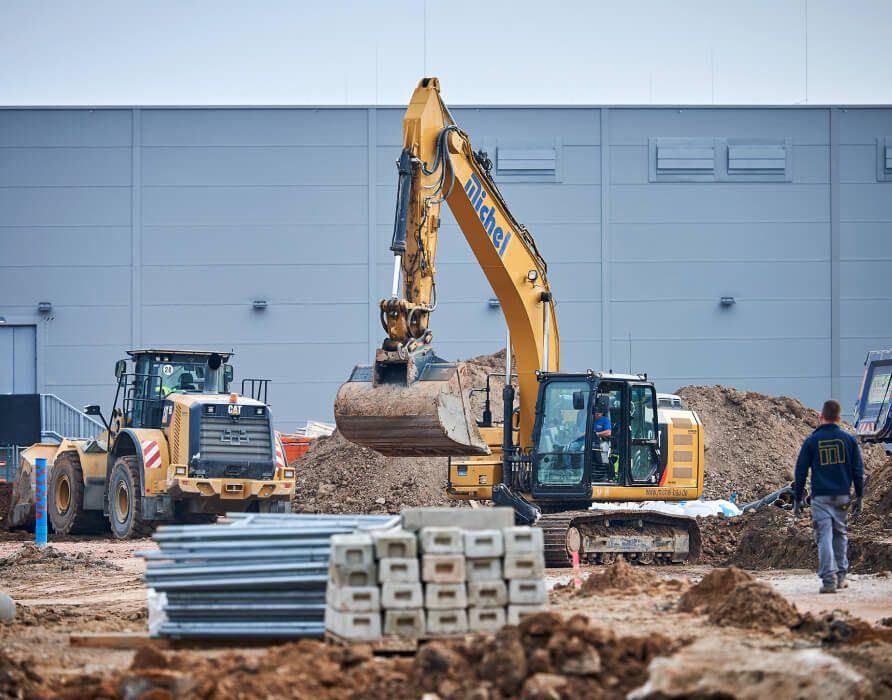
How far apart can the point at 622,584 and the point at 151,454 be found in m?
11.0

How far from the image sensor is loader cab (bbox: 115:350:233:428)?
22828mm

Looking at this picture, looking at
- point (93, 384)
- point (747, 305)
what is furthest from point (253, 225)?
point (747, 305)

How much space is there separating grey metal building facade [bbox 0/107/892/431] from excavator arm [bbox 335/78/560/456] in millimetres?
19744

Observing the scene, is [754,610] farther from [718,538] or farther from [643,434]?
[718,538]

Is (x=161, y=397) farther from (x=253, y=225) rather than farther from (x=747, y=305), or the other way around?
(x=747, y=305)

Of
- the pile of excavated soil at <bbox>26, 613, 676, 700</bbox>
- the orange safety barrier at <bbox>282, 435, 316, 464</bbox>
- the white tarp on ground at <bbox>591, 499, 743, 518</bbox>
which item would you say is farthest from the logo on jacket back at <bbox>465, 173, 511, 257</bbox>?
the orange safety barrier at <bbox>282, 435, 316, 464</bbox>

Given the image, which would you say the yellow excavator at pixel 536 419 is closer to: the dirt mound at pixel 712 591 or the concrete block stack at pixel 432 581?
the dirt mound at pixel 712 591

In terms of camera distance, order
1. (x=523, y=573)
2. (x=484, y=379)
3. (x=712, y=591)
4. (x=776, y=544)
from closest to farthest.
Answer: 1. (x=523, y=573)
2. (x=712, y=591)
3. (x=776, y=544)
4. (x=484, y=379)

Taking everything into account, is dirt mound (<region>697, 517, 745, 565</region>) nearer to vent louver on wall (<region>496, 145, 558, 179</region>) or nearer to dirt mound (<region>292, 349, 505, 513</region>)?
dirt mound (<region>292, 349, 505, 513</region>)

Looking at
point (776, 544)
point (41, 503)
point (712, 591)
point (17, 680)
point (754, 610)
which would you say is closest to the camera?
point (17, 680)

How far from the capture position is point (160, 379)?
23.0 meters

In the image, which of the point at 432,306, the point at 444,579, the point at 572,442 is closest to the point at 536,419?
the point at 572,442

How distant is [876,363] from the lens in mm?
27328

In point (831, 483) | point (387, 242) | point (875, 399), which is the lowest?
point (831, 483)
